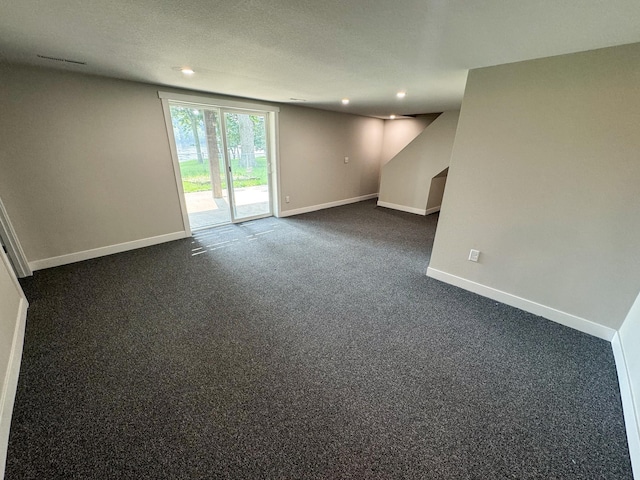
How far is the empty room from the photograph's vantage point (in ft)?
4.12

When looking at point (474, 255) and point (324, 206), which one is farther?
point (324, 206)

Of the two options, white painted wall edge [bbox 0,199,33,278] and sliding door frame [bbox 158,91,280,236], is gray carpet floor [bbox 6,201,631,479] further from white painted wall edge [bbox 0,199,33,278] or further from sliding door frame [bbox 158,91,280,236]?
sliding door frame [bbox 158,91,280,236]

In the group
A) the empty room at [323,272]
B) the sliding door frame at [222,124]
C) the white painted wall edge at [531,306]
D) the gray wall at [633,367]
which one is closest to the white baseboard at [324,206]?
the sliding door frame at [222,124]

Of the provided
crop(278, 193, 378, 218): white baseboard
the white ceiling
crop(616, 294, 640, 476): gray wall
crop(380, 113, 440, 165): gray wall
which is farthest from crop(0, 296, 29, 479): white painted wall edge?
crop(380, 113, 440, 165): gray wall

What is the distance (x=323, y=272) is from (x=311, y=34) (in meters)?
2.24

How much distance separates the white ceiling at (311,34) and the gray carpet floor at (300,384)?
82.1 inches

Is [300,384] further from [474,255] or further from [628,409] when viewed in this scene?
[474,255]

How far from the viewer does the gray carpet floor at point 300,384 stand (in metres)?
1.19

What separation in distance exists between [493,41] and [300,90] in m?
2.29

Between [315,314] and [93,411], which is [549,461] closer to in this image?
[315,314]

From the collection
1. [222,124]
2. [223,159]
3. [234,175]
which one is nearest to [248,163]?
[234,175]

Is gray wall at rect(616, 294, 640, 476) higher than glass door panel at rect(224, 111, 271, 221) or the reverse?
the reverse

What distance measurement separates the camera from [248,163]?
461 centimetres

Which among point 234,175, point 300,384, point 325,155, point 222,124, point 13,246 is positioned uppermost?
point 222,124
